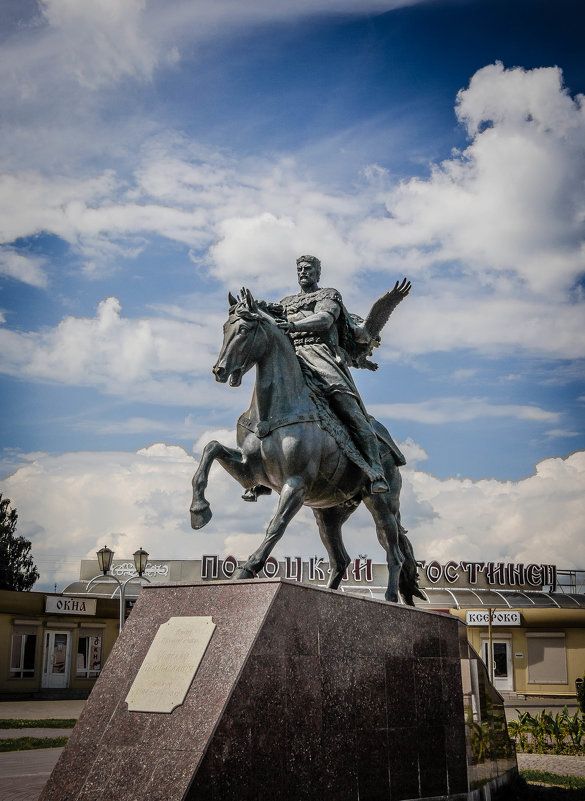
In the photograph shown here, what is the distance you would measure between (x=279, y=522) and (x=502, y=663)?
32.3 metres

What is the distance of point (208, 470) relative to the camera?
25.2 ft

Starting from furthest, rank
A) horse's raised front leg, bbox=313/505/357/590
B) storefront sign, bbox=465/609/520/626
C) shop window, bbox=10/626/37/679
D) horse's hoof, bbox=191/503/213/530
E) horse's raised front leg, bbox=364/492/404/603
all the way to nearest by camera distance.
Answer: storefront sign, bbox=465/609/520/626
shop window, bbox=10/626/37/679
horse's raised front leg, bbox=313/505/357/590
horse's raised front leg, bbox=364/492/404/603
horse's hoof, bbox=191/503/213/530

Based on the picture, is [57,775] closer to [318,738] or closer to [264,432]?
[318,738]

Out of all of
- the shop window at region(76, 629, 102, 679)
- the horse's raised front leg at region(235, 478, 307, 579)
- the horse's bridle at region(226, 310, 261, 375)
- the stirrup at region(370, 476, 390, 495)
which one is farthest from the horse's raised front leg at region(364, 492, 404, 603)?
the shop window at region(76, 629, 102, 679)

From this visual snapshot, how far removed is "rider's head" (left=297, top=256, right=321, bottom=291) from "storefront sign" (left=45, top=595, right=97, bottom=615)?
26.8 meters

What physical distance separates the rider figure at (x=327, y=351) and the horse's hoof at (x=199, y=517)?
2.62 ft

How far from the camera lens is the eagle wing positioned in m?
10.1

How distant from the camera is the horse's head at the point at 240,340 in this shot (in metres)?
7.61

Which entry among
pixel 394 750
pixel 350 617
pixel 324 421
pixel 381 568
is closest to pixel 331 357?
pixel 324 421

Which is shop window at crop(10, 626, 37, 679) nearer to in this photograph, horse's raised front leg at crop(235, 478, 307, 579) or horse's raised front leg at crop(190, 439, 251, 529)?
horse's raised front leg at crop(190, 439, 251, 529)

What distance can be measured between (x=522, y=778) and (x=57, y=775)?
7.16m

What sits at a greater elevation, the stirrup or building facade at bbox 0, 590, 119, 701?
the stirrup

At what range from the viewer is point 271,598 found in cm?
617

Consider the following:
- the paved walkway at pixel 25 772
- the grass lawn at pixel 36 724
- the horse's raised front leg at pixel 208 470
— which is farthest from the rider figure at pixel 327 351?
the grass lawn at pixel 36 724
